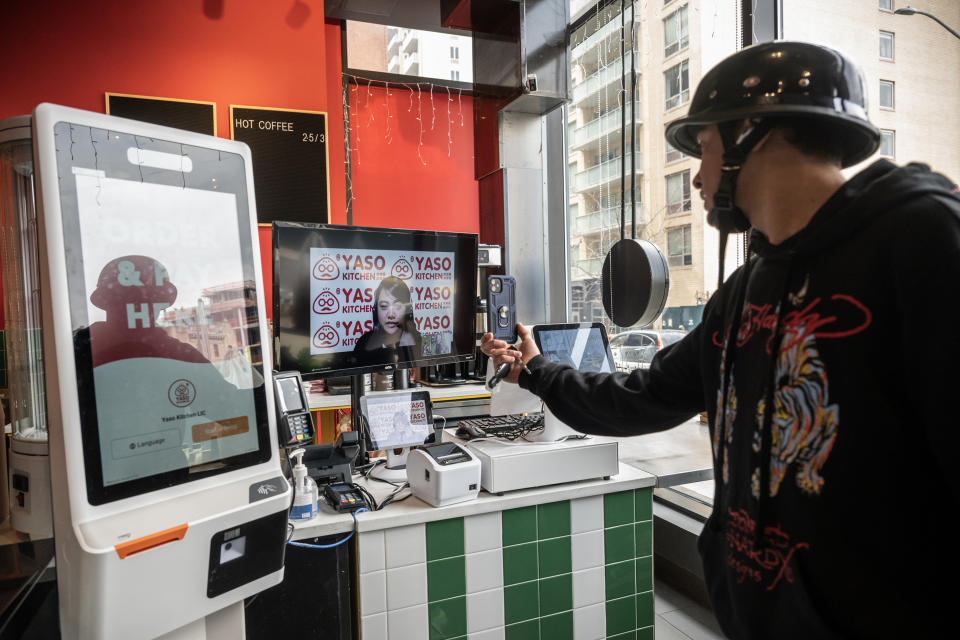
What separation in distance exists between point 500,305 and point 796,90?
251 centimetres

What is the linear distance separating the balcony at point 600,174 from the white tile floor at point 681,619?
224 centimetres

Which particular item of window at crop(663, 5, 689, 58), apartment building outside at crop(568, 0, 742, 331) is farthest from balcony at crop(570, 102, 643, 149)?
window at crop(663, 5, 689, 58)

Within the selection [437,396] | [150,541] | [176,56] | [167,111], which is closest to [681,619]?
[437,396]

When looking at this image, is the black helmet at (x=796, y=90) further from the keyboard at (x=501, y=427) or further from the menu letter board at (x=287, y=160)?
the menu letter board at (x=287, y=160)

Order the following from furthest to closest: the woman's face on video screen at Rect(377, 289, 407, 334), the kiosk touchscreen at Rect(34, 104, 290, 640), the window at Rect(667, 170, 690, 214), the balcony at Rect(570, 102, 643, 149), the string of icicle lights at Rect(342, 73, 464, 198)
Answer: the string of icicle lights at Rect(342, 73, 464, 198) → the balcony at Rect(570, 102, 643, 149) → the window at Rect(667, 170, 690, 214) → the woman's face on video screen at Rect(377, 289, 407, 334) → the kiosk touchscreen at Rect(34, 104, 290, 640)

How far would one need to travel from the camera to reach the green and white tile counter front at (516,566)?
150cm

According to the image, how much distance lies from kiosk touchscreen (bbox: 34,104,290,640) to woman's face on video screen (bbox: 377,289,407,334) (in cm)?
56

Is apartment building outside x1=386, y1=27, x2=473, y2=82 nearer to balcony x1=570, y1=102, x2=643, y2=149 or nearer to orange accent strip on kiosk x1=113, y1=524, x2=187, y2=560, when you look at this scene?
balcony x1=570, y1=102, x2=643, y2=149

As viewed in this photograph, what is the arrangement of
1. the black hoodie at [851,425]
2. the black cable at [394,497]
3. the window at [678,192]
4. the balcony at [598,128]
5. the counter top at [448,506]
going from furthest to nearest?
the balcony at [598,128], the window at [678,192], the black cable at [394,497], the counter top at [448,506], the black hoodie at [851,425]

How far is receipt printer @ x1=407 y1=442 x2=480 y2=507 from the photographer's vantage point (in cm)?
153

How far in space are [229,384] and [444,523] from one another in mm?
731

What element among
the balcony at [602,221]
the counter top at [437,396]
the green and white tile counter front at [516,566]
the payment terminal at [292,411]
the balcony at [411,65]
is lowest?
the green and white tile counter front at [516,566]

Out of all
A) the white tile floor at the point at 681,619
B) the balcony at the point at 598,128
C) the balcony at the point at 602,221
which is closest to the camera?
the white tile floor at the point at 681,619

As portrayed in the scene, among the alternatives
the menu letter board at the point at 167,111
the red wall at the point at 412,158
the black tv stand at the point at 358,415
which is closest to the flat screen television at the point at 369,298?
the black tv stand at the point at 358,415
